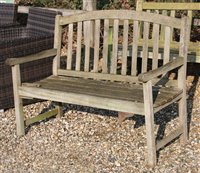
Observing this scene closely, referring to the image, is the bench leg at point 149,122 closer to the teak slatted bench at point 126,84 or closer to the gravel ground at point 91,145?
the teak slatted bench at point 126,84

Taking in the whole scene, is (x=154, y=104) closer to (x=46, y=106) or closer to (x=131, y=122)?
(x=131, y=122)

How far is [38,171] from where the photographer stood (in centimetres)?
409

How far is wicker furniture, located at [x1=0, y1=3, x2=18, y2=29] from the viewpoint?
7129mm

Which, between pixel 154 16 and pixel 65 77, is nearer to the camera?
pixel 154 16

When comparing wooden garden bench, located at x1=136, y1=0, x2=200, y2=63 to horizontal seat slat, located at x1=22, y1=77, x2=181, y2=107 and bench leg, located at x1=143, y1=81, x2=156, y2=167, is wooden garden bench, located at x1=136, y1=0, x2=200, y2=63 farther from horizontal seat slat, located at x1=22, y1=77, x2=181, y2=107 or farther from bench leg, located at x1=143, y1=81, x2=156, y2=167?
bench leg, located at x1=143, y1=81, x2=156, y2=167

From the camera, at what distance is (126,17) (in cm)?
457

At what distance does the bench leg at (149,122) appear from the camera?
381 cm

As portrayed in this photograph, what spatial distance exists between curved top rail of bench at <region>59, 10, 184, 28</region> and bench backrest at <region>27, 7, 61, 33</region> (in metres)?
0.93

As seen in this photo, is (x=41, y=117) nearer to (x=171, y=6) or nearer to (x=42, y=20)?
(x=42, y=20)

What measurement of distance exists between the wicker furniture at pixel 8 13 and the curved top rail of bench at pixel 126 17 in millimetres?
2363

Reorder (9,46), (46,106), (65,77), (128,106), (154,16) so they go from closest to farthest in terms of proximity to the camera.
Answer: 1. (128,106)
2. (154,16)
3. (65,77)
4. (9,46)
5. (46,106)

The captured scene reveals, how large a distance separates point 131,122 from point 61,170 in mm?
1284

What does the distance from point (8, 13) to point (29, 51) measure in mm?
1838

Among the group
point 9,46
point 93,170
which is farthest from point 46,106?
point 93,170
